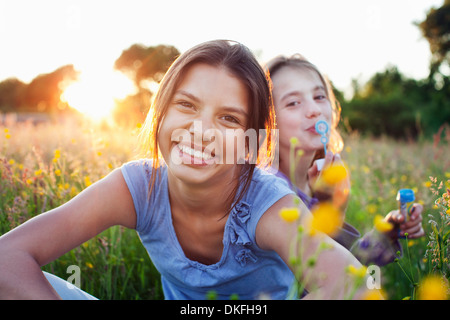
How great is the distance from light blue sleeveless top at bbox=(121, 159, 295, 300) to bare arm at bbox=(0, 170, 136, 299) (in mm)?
68

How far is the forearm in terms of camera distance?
3.22 ft

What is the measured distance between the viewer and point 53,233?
1.17 meters

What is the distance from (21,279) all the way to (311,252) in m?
0.83

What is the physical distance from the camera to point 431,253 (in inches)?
35.9

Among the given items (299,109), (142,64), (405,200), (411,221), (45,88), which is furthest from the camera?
(45,88)

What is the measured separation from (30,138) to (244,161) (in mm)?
3153

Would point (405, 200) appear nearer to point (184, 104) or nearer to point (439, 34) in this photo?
point (184, 104)

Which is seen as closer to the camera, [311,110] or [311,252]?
[311,252]

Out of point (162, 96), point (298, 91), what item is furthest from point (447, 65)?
point (162, 96)

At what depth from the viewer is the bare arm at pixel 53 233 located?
1011 mm

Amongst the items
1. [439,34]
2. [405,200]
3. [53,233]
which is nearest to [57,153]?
[53,233]

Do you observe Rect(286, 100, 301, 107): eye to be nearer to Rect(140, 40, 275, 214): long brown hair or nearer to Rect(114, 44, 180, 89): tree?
Rect(140, 40, 275, 214): long brown hair

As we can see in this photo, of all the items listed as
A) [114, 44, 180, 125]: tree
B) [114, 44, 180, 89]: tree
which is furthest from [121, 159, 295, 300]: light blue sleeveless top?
[114, 44, 180, 89]: tree
